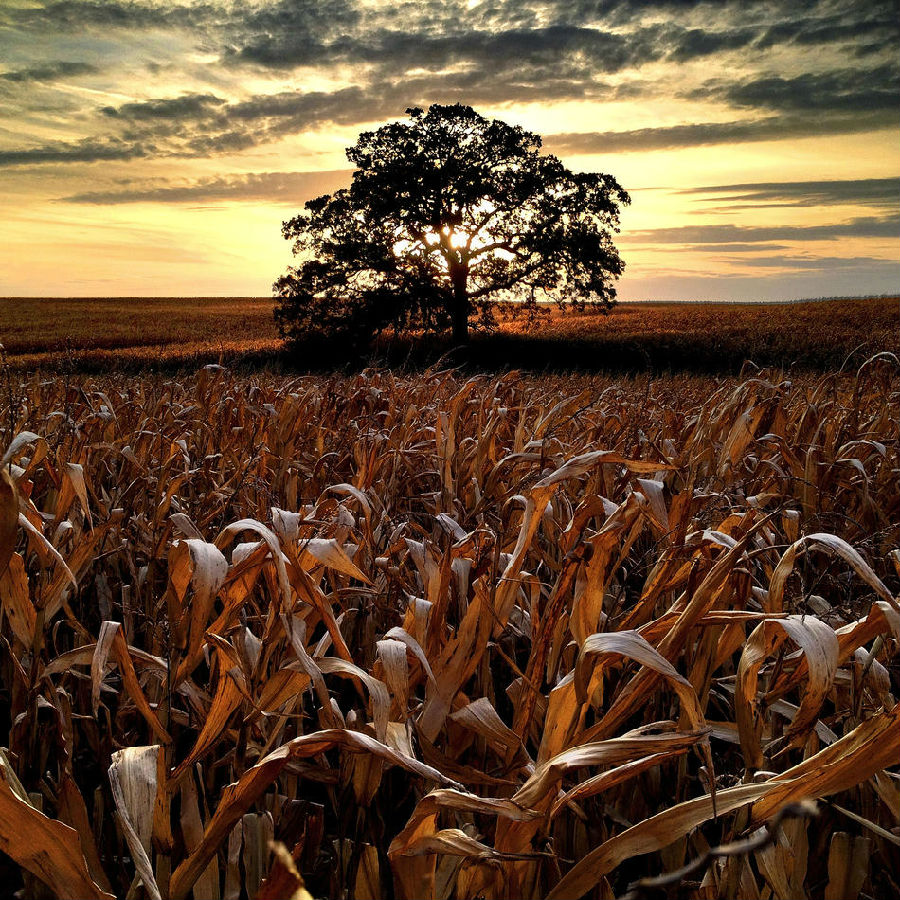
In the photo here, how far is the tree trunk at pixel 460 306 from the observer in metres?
25.5

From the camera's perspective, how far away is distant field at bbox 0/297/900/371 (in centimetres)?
2327

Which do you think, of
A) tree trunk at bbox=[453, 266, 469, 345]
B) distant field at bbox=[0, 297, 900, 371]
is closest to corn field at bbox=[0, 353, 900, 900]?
distant field at bbox=[0, 297, 900, 371]

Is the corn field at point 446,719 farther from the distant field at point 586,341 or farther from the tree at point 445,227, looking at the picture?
the tree at point 445,227

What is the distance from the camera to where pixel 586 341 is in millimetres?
26703

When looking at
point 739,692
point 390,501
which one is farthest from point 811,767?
point 390,501

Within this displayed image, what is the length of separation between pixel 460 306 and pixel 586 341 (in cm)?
469

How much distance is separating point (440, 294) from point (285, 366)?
625 cm

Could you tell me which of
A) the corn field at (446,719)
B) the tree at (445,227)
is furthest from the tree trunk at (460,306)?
the corn field at (446,719)

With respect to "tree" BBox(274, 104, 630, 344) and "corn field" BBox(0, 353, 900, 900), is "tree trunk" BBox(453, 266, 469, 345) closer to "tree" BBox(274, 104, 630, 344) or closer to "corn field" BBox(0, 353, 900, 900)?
"tree" BBox(274, 104, 630, 344)

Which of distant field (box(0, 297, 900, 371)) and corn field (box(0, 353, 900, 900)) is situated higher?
distant field (box(0, 297, 900, 371))

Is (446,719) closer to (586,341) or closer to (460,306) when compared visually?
(460,306)

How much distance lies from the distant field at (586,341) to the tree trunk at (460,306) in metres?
0.80

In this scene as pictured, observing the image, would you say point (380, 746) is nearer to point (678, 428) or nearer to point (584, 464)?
point (584, 464)

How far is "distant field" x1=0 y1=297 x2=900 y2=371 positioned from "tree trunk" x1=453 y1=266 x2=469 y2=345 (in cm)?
80
